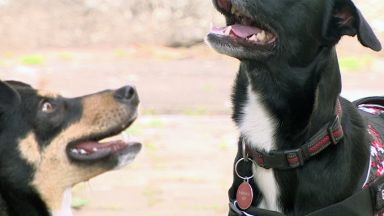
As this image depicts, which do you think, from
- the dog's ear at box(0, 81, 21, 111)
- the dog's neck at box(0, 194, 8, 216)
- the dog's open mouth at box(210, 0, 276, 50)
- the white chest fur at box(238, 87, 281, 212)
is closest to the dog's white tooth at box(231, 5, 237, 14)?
the dog's open mouth at box(210, 0, 276, 50)

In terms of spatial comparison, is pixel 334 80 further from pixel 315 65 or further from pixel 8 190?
pixel 8 190

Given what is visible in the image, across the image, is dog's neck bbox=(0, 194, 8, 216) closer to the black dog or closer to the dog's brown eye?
the dog's brown eye

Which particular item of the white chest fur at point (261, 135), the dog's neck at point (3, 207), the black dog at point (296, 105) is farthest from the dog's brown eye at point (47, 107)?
the white chest fur at point (261, 135)

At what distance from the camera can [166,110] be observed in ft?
22.6

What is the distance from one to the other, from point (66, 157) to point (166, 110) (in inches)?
165

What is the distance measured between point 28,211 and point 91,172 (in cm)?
38

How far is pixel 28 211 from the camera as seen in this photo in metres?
2.71

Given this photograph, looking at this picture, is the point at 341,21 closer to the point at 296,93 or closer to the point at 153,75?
the point at 296,93

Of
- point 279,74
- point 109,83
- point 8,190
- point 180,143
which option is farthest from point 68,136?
point 109,83

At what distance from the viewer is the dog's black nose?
2912 millimetres

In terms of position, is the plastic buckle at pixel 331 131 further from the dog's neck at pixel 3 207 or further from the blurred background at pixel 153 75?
the dog's neck at pixel 3 207

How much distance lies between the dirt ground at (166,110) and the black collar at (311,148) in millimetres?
914

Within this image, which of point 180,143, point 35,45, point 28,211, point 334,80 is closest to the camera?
point 334,80

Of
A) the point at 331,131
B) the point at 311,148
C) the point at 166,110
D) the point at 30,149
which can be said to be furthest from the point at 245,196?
the point at 166,110
